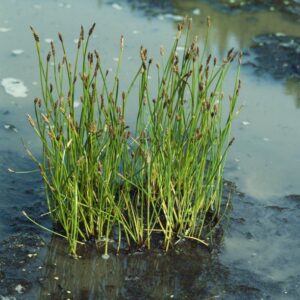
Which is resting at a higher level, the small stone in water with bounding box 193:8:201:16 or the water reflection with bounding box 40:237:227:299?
the small stone in water with bounding box 193:8:201:16

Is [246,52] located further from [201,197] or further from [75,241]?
[75,241]

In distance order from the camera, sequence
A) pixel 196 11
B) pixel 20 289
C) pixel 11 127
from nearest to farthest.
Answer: pixel 20 289
pixel 11 127
pixel 196 11

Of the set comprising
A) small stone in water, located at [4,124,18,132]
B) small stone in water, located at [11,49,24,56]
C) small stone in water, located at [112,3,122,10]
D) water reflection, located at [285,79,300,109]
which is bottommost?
small stone in water, located at [4,124,18,132]

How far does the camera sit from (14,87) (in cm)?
473

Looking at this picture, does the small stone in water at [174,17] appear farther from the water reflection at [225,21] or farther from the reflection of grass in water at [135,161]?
the reflection of grass in water at [135,161]

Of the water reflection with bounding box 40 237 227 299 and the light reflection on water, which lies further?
the light reflection on water

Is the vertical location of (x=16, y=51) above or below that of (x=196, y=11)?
below

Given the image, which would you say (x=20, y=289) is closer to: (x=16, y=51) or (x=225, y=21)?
(x=16, y=51)

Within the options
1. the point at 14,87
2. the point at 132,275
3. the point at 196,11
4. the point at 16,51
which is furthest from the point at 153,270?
the point at 196,11

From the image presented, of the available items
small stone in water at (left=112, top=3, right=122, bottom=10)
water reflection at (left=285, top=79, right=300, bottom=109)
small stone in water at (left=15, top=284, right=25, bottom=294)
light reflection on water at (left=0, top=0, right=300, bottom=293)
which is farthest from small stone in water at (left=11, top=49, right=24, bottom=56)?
small stone in water at (left=15, top=284, right=25, bottom=294)

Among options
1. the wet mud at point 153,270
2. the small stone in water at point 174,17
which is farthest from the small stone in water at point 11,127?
the small stone in water at point 174,17

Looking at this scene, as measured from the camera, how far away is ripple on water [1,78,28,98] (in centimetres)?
464

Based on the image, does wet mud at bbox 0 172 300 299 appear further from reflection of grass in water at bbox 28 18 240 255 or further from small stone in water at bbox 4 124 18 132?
small stone in water at bbox 4 124 18 132

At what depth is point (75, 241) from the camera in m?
3.07
